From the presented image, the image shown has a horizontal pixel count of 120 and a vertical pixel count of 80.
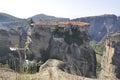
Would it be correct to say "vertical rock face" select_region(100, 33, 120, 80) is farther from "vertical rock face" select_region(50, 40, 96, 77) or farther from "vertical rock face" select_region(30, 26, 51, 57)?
"vertical rock face" select_region(30, 26, 51, 57)

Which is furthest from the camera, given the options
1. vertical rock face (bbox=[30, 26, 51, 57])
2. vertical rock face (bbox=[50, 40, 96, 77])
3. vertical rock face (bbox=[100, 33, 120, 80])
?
vertical rock face (bbox=[100, 33, 120, 80])

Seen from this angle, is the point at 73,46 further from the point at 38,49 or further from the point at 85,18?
the point at 85,18

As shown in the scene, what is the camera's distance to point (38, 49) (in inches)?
2085

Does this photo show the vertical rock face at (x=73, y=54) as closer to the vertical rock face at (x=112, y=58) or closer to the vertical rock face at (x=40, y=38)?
the vertical rock face at (x=40, y=38)

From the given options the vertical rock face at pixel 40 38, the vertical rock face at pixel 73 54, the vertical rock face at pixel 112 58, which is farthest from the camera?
the vertical rock face at pixel 112 58

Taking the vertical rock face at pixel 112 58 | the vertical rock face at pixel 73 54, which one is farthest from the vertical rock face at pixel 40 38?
the vertical rock face at pixel 112 58

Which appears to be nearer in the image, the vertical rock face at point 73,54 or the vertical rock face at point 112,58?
the vertical rock face at point 73,54

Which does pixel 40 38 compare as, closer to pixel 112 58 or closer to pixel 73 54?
pixel 73 54

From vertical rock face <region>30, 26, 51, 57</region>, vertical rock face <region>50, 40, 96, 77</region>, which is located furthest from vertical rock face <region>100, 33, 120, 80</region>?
vertical rock face <region>30, 26, 51, 57</region>

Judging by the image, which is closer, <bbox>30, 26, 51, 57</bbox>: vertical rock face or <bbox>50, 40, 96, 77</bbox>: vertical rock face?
<bbox>50, 40, 96, 77</bbox>: vertical rock face

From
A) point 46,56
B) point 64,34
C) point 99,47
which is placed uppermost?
point 64,34

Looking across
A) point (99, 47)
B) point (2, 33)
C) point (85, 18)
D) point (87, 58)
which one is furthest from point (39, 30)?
point (85, 18)

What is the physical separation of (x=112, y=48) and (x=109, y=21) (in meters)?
138

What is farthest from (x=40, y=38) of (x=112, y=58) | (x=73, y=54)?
(x=112, y=58)
